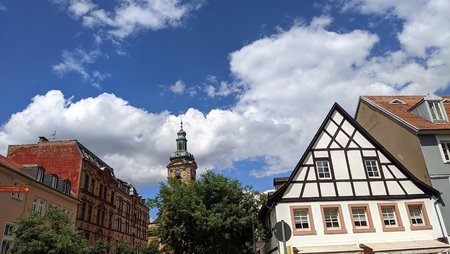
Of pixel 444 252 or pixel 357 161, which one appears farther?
pixel 357 161

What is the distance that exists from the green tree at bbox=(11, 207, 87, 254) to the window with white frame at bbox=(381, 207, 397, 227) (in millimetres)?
19307

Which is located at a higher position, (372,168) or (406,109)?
(406,109)

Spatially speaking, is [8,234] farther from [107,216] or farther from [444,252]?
[444,252]

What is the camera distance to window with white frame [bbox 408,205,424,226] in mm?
23347

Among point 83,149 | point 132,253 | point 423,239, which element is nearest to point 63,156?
point 83,149

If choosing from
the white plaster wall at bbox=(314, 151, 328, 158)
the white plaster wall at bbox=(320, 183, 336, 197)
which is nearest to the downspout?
the white plaster wall at bbox=(320, 183, 336, 197)

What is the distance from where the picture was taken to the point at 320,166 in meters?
24.3

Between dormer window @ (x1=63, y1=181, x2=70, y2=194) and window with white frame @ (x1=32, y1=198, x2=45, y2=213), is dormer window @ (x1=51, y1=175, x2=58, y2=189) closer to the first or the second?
dormer window @ (x1=63, y1=181, x2=70, y2=194)

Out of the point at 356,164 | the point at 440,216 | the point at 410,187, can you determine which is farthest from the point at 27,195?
the point at 440,216

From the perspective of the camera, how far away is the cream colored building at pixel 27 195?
88.9 feet

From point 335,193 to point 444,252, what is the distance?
7.05m

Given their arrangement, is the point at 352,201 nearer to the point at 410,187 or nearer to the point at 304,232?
the point at 304,232

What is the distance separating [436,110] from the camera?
2608 cm

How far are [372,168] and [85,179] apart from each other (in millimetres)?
32762
